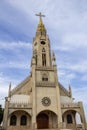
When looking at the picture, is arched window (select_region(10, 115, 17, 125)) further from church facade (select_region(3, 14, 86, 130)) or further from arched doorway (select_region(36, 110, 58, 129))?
arched doorway (select_region(36, 110, 58, 129))

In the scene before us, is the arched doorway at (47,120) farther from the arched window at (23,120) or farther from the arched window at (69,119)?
the arched window at (69,119)

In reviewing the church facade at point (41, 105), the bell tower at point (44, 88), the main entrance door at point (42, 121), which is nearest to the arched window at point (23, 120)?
the church facade at point (41, 105)

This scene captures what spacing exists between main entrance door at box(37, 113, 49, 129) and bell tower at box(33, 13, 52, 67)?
1173 centimetres

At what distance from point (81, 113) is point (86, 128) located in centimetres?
301

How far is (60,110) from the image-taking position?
1167 inches

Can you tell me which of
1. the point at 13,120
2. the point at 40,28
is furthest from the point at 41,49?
the point at 13,120

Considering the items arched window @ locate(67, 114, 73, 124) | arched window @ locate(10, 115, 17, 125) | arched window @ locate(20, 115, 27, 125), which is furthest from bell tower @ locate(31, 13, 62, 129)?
arched window @ locate(10, 115, 17, 125)

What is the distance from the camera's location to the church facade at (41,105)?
28413 millimetres

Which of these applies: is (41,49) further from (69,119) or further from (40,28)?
(69,119)

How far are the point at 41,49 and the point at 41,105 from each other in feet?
50.8

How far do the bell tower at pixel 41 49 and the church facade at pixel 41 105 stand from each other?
0.89 meters

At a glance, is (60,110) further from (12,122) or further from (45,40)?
(45,40)

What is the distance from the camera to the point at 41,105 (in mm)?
29828

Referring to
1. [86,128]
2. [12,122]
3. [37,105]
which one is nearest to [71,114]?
[86,128]
